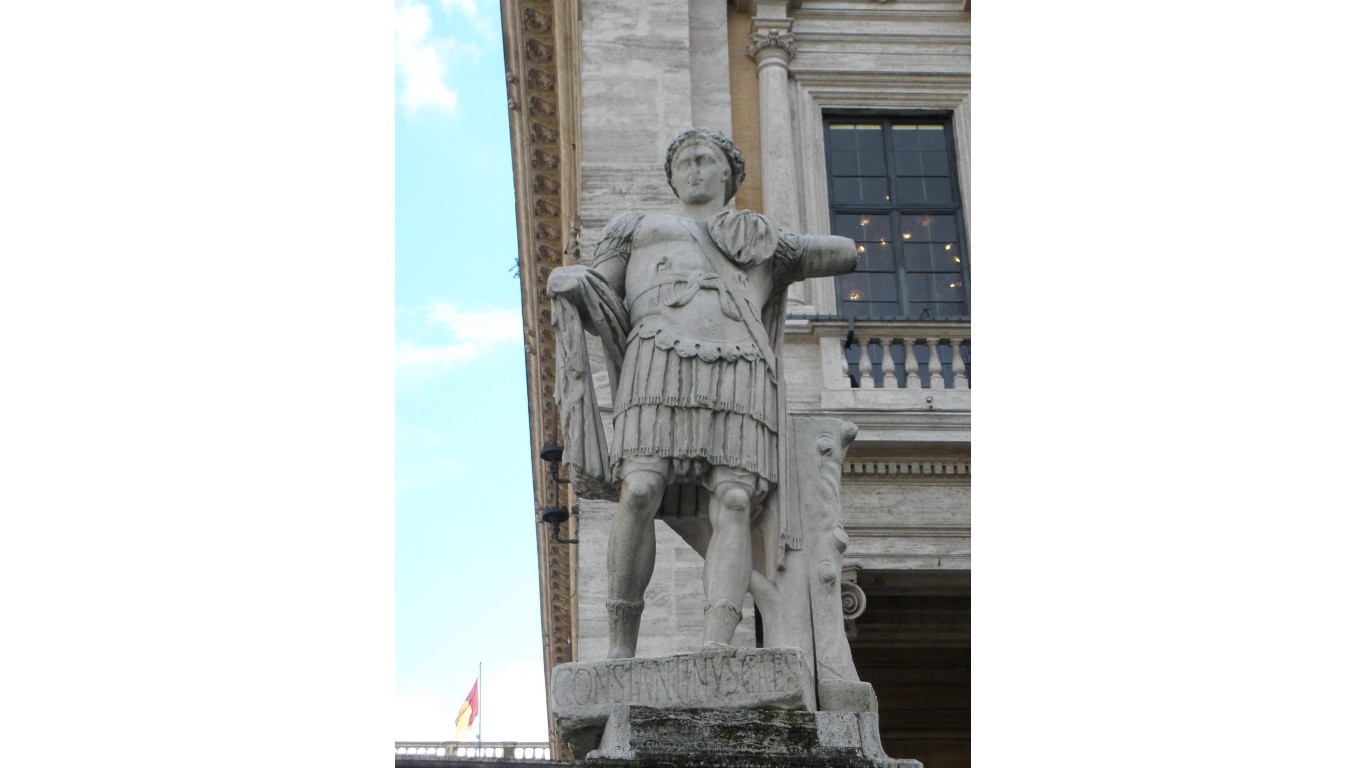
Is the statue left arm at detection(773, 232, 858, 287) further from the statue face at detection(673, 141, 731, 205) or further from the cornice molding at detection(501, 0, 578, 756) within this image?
the cornice molding at detection(501, 0, 578, 756)

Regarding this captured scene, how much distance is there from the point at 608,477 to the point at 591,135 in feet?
24.0

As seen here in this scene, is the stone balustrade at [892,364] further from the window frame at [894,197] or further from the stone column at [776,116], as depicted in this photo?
the stone column at [776,116]

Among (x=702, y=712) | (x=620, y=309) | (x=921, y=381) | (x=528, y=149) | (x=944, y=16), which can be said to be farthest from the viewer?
(x=528, y=149)

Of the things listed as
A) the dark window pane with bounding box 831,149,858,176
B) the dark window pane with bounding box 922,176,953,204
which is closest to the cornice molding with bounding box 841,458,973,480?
the dark window pane with bounding box 922,176,953,204

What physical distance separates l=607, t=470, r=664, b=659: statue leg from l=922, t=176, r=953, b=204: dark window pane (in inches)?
354

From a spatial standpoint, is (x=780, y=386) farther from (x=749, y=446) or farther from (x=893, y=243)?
(x=893, y=243)

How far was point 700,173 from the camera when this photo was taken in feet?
23.8

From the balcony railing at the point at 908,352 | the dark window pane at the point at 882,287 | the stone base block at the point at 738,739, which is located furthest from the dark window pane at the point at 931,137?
the stone base block at the point at 738,739

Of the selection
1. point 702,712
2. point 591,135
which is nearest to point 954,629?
point 591,135

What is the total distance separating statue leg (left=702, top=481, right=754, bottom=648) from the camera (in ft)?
21.0

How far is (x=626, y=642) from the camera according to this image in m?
6.45

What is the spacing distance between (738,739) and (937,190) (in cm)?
1024

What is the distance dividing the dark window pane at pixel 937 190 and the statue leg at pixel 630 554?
29.5 feet

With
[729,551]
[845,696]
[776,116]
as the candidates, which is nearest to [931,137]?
[776,116]
